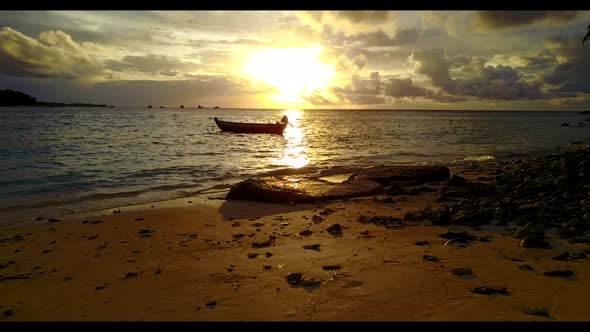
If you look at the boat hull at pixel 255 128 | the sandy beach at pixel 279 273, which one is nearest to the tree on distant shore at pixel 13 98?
the boat hull at pixel 255 128

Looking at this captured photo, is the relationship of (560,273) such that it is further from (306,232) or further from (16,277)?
(16,277)

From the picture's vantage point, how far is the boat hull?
51281 millimetres

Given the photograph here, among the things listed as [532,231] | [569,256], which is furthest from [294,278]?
[532,231]

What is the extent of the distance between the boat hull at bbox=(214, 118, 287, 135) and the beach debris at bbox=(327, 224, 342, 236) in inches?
1701

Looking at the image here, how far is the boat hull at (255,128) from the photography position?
2019 inches

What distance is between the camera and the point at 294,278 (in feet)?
18.2

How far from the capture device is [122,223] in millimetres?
9672

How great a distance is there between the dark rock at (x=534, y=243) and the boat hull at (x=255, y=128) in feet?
148

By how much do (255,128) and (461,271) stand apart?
48175 mm

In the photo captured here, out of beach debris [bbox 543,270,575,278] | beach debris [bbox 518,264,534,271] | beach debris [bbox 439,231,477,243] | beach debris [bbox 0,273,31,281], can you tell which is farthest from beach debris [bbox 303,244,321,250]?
beach debris [bbox 0,273,31,281]

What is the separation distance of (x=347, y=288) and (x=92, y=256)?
4.66 m

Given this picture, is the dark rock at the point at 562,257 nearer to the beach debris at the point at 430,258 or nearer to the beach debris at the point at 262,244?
the beach debris at the point at 430,258
